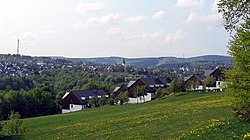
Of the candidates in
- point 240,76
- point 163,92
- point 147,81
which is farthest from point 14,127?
point 147,81

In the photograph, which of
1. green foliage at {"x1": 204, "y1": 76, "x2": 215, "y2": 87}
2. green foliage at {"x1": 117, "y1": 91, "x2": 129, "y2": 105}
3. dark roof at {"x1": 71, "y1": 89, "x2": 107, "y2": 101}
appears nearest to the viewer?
green foliage at {"x1": 117, "y1": 91, "x2": 129, "y2": 105}

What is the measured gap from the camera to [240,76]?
21.4 m

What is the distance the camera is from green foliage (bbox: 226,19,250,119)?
59.0ft

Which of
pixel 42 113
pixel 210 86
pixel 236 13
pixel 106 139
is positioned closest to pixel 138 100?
pixel 210 86

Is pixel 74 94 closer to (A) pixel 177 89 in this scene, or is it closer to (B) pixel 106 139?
(A) pixel 177 89

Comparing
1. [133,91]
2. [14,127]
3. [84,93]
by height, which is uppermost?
[133,91]

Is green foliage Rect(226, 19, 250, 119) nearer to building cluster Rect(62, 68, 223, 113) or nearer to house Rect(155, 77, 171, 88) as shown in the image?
building cluster Rect(62, 68, 223, 113)

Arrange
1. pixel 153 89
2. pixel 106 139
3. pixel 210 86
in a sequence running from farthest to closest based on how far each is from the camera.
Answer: pixel 153 89 → pixel 210 86 → pixel 106 139

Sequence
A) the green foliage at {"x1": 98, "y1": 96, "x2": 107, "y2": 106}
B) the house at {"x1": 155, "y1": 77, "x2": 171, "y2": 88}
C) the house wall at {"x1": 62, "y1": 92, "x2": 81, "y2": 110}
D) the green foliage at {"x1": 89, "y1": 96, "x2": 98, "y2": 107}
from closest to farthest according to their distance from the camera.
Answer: the green foliage at {"x1": 89, "y1": 96, "x2": 98, "y2": 107}
the green foliage at {"x1": 98, "y1": 96, "x2": 107, "y2": 106}
the house wall at {"x1": 62, "y1": 92, "x2": 81, "y2": 110}
the house at {"x1": 155, "y1": 77, "x2": 171, "y2": 88}

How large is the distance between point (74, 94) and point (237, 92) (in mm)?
82474

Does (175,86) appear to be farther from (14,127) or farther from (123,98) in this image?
(14,127)

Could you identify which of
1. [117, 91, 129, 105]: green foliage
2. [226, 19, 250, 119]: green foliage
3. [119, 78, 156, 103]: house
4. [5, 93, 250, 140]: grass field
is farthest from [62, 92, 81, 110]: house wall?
[226, 19, 250, 119]: green foliage

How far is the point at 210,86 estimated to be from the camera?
98.4m

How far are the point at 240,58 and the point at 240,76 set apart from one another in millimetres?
3182
